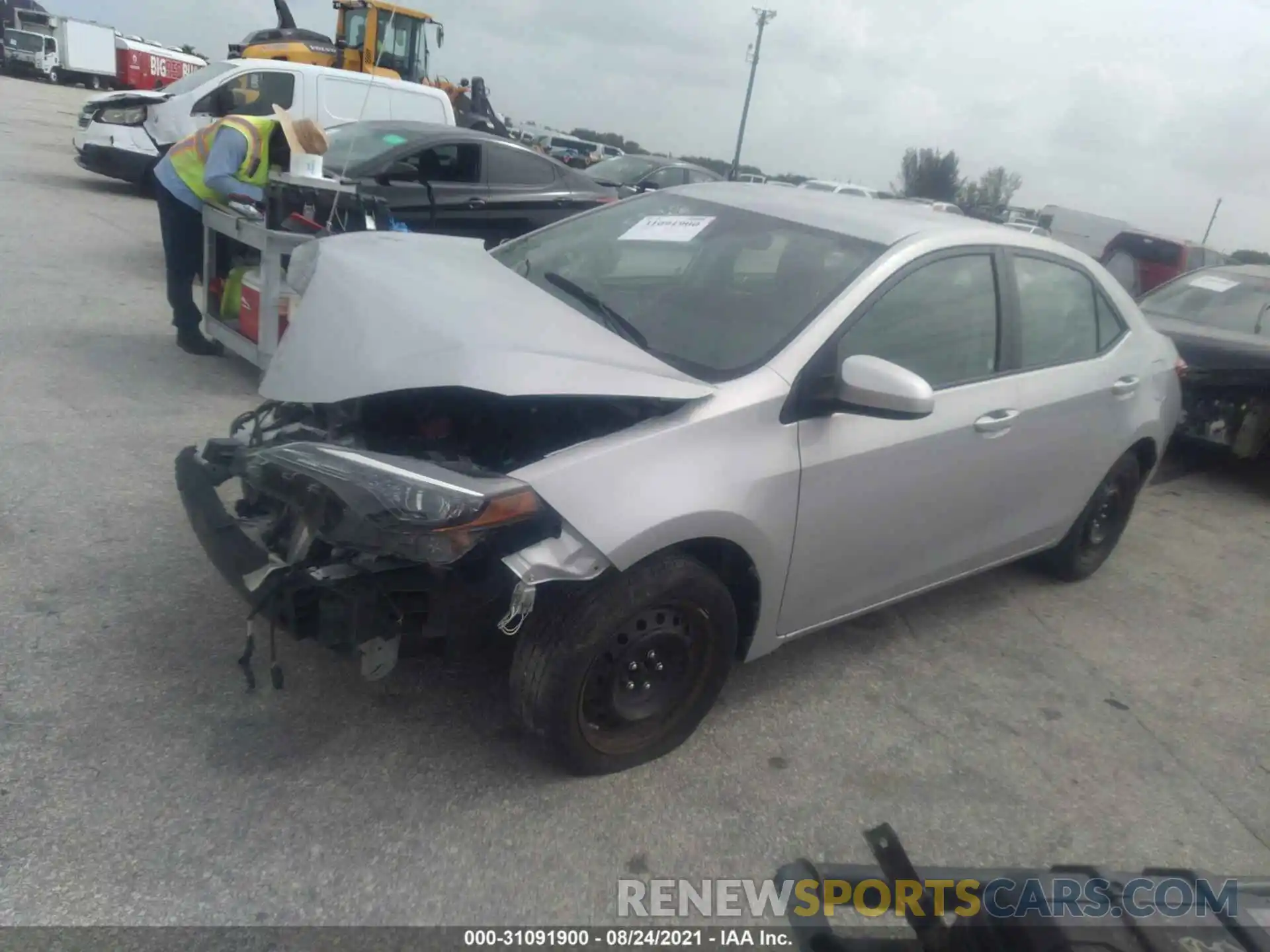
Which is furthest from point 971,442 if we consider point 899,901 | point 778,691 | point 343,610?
point 343,610

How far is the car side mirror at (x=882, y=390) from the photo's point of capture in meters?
2.89

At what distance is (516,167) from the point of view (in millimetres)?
8664

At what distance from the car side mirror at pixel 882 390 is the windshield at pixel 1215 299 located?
5.61 m

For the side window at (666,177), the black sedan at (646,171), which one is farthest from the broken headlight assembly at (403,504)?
the side window at (666,177)

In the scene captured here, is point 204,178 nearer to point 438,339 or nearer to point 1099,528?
point 438,339

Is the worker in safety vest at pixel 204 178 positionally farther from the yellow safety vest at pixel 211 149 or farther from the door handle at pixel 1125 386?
the door handle at pixel 1125 386

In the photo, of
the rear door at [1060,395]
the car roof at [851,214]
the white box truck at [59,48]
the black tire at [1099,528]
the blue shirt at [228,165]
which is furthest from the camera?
the white box truck at [59,48]

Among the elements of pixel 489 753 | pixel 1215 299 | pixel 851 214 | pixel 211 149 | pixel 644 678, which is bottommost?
pixel 489 753

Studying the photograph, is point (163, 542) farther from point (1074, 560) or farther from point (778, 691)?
point (1074, 560)

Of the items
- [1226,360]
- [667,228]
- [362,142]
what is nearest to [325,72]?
[362,142]

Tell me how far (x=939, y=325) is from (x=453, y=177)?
228 inches

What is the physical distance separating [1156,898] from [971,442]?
204 cm

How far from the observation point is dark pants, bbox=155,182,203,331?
6.54 meters

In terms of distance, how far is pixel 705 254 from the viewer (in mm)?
3662
